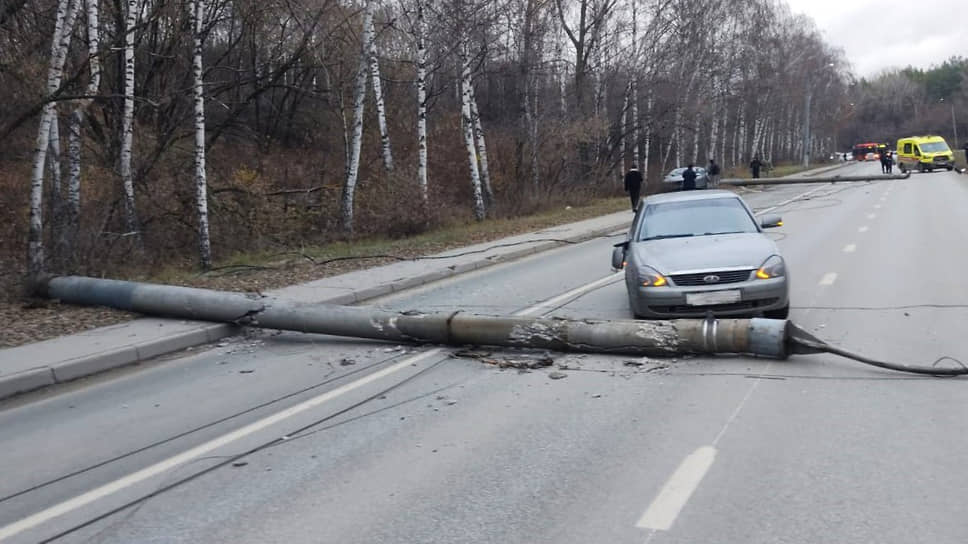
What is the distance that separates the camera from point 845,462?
17.8 ft

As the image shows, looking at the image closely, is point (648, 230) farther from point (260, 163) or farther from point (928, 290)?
point (260, 163)

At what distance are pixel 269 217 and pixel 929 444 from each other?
1925 cm

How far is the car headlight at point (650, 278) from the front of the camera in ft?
31.8

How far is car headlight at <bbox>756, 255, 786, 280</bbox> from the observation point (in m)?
9.50

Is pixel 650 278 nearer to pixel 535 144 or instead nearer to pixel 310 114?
pixel 535 144

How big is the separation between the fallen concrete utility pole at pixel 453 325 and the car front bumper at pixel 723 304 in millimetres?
756

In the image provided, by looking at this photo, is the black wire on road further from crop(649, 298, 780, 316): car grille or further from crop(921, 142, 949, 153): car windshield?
crop(921, 142, 949, 153): car windshield

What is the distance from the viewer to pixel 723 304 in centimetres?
945

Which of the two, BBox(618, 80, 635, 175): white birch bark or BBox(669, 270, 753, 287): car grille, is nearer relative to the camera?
BBox(669, 270, 753, 287): car grille

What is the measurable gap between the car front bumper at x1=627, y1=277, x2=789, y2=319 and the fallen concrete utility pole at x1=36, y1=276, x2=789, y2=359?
756 mm

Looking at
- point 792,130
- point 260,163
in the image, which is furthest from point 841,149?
point 260,163

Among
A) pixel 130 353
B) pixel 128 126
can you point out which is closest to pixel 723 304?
pixel 130 353

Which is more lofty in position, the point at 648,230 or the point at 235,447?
the point at 648,230

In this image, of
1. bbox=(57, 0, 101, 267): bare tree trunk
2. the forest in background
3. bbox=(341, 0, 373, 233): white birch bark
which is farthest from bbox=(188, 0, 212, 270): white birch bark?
bbox=(341, 0, 373, 233): white birch bark
